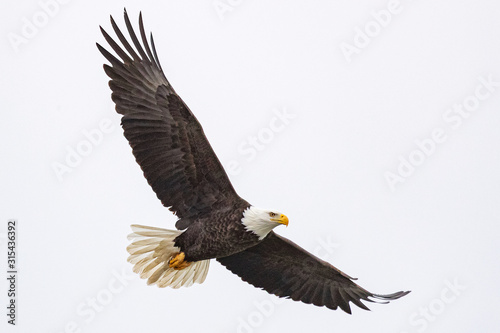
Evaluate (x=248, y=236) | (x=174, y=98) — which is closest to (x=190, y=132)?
(x=174, y=98)

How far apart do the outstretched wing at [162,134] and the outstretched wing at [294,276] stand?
1.07m

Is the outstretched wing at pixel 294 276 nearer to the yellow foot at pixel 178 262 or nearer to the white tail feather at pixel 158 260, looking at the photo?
the white tail feather at pixel 158 260

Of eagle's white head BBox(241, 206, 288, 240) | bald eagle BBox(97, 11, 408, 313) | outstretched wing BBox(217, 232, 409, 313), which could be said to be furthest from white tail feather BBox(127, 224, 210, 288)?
eagle's white head BBox(241, 206, 288, 240)

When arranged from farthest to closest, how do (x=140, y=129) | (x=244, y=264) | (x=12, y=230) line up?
(x=12, y=230) → (x=244, y=264) → (x=140, y=129)

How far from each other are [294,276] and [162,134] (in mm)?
2395

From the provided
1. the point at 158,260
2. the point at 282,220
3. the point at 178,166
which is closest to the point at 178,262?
the point at 158,260

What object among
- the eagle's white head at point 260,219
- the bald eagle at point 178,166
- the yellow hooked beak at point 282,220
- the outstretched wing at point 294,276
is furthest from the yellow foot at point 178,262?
the yellow hooked beak at point 282,220

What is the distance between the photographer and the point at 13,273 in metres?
11.6

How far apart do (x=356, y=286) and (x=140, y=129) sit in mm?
3154

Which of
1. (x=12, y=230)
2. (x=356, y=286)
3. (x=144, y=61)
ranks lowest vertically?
(x=356, y=286)

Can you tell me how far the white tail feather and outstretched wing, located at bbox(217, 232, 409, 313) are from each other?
0.37 m

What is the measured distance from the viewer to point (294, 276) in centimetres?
1113

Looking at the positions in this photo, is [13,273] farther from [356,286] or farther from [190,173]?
[356,286]

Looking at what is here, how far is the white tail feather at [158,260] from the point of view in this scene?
10617mm
